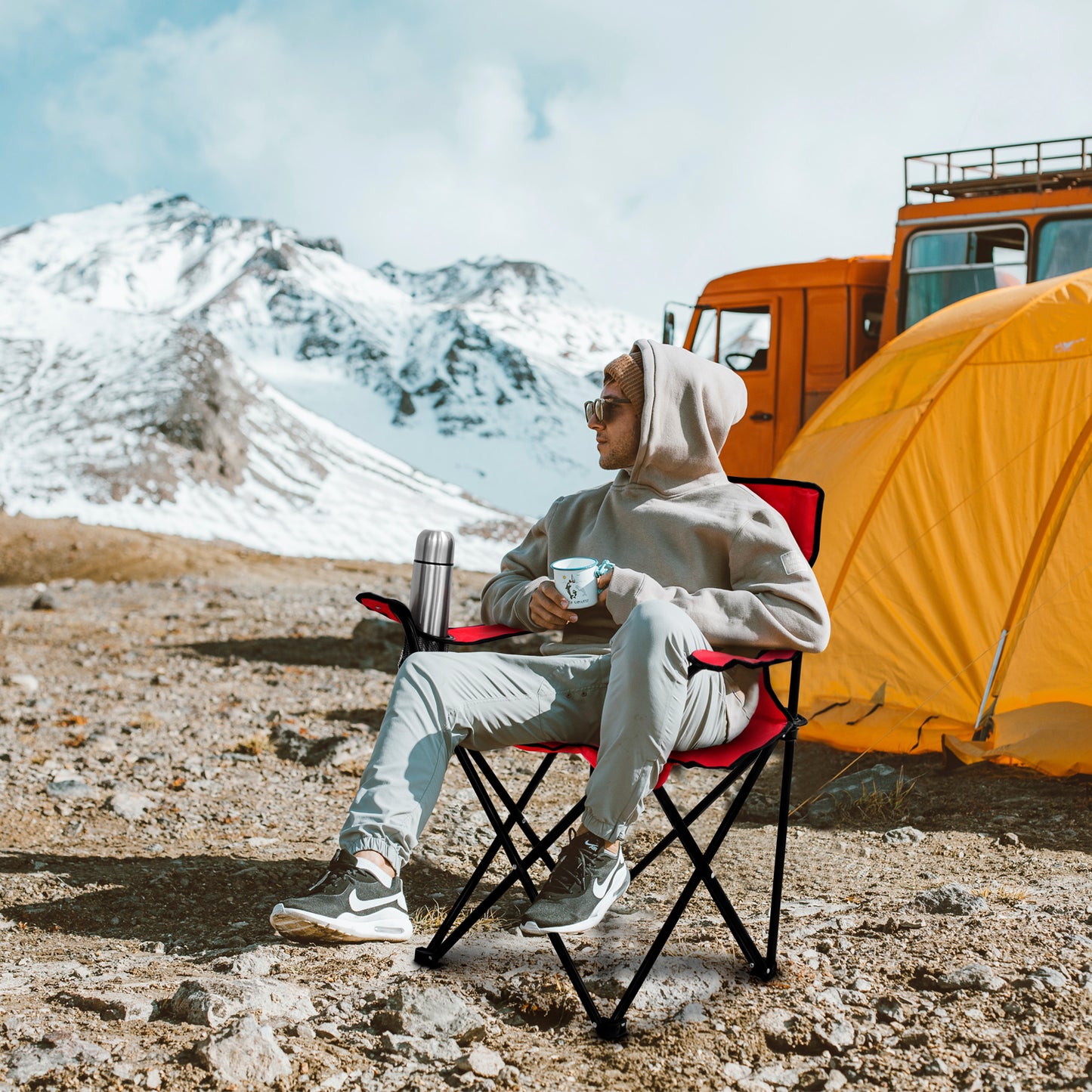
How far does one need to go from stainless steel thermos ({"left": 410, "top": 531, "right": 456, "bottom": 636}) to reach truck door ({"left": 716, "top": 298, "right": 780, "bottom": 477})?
4.32 m

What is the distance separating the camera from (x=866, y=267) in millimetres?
6684

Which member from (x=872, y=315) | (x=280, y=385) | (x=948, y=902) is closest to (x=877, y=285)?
(x=872, y=315)

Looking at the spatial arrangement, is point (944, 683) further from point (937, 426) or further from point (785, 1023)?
point (785, 1023)

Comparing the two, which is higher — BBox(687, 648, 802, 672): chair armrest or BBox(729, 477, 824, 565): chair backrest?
BBox(729, 477, 824, 565): chair backrest

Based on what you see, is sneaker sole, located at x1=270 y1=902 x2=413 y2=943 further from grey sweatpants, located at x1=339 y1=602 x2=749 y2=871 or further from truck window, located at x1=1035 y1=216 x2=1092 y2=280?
truck window, located at x1=1035 y1=216 x2=1092 y2=280

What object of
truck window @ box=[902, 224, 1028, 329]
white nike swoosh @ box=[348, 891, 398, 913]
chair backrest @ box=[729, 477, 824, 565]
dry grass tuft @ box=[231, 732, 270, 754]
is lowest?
dry grass tuft @ box=[231, 732, 270, 754]

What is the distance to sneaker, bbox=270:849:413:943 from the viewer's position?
2166 millimetres

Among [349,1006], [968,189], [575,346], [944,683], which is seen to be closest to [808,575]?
[349,1006]

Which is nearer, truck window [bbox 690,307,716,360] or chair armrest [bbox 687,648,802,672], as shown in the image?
chair armrest [bbox 687,648,802,672]

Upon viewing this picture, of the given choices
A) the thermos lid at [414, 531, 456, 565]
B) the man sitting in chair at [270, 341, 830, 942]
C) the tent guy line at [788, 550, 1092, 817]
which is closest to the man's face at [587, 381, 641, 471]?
the man sitting in chair at [270, 341, 830, 942]

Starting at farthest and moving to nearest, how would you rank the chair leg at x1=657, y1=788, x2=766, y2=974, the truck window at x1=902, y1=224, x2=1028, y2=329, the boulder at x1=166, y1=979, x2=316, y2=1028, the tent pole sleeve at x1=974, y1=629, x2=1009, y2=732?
the truck window at x1=902, y1=224, x2=1028, y2=329, the tent pole sleeve at x1=974, y1=629, x2=1009, y2=732, the chair leg at x1=657, y1=788, x2=766, y2=974, the boulder at x1=166, y1=979, x2=316, y2=1028

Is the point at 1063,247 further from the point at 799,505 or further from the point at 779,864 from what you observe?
the point at 779,864

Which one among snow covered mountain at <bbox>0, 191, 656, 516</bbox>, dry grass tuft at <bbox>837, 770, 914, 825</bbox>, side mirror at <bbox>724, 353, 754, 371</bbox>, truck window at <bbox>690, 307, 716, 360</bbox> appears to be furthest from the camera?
snow covered mountain at <bbox>0, 191, 656, 516</bbox>

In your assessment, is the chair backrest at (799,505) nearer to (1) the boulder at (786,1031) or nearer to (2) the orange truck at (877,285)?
(1) the boulder at (786,1031)
